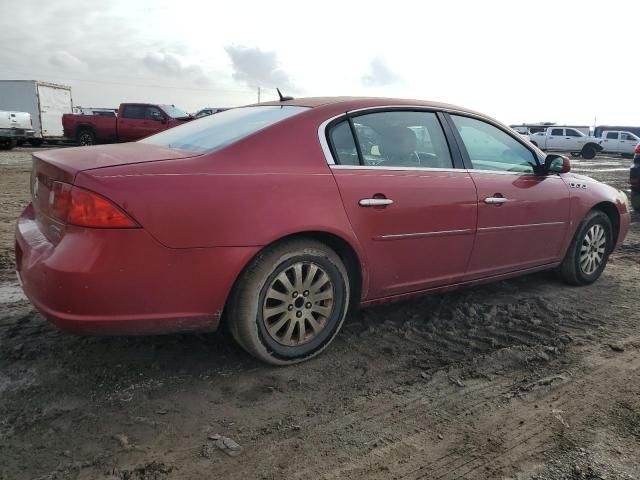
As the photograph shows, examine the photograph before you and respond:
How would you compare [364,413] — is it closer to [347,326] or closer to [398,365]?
[398,365]

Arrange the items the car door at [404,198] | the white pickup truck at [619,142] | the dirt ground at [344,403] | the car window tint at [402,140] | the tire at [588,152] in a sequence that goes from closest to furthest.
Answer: the dirt ground at [344,403]
the car door at [404,198]
the car window tint at [402,140]
the tire at [588,152]
the white pickup truck at [619,142]

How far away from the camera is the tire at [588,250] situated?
4469 millimetres

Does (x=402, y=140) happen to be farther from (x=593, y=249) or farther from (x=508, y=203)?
(x=593, y=249)

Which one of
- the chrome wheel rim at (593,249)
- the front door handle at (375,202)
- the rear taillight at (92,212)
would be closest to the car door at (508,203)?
the chrome wheel rim at (593,249)

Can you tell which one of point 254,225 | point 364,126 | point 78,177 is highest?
point 364,126

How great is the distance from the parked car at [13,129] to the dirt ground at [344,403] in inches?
665

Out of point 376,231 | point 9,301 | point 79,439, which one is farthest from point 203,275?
point 9,301

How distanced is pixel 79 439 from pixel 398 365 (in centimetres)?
166

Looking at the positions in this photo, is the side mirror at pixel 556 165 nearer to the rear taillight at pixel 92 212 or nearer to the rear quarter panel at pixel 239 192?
the rear quarter panel at pixel 239 192

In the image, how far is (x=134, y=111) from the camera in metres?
18.5

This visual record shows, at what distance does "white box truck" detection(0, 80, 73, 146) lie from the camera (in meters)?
22.8

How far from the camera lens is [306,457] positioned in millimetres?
2158

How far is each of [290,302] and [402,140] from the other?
1.34m

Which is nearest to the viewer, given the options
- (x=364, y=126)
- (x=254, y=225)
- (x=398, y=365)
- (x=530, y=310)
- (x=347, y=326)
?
(x=254, y=225)
